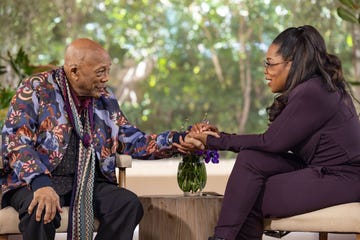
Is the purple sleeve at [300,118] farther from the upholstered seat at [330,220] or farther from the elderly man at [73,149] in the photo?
the elderly man at [73,149]

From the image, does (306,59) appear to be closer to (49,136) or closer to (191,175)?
(191,175)

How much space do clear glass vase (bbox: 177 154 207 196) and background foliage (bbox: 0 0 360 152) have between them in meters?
6.01

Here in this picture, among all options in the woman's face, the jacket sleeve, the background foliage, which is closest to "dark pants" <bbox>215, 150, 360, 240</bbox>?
the woman's face

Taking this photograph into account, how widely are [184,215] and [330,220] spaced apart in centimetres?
68

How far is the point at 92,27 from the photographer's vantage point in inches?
388

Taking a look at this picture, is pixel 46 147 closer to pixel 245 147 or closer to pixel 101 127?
pixel 101 127

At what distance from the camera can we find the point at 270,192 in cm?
332

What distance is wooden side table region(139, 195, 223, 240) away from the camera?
11.7 feet

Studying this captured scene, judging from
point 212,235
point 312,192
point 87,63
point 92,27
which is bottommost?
point 212,235

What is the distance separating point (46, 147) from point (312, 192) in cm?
116

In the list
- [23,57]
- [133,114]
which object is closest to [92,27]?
[133,114]

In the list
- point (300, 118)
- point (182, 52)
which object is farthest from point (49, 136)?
point (182, 52)

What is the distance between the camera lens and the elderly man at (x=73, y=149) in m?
3.26

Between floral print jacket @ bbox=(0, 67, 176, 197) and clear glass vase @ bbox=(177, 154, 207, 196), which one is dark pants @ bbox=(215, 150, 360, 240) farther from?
floral print jacket @ bbox=(0, 67, 176, 197)
